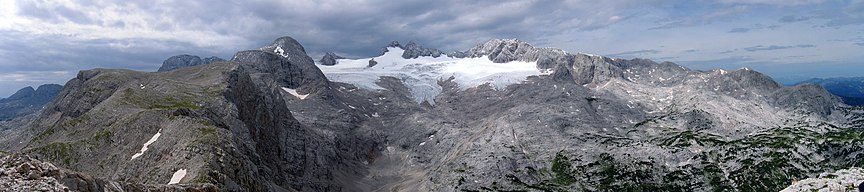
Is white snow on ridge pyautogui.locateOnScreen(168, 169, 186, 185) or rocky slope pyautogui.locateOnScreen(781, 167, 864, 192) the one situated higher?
rocky slope pyautogui.locateOnScreen(781, 167, 864, 192)

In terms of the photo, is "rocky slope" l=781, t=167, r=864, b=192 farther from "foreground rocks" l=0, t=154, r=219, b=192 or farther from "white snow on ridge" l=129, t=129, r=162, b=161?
"white snow on ridge" l=129, t=129, r=162, b=161

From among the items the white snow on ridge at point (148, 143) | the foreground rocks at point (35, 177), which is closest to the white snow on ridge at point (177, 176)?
the white snow on ridge at point (148, 143)

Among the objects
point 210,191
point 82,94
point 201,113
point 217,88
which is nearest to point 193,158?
point 210,191

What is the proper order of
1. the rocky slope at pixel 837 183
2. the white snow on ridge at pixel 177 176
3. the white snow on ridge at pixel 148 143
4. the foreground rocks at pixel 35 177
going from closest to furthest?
1. the foreground rocks at pixel 35 177
2. the rocky slope at pixel 837 183
3. the white snow on ridge at pixel 177 176
4. the white snow on ridge at pixel 148 143

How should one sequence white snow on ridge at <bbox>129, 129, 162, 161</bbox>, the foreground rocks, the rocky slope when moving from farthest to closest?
white snow on ridge at <bbox>129, 129, 162, 161</bbox> → the rocky slope → the foreground rocks

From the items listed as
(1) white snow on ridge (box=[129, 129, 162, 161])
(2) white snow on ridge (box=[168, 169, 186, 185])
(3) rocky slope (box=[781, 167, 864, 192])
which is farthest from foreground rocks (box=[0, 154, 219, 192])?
(3) rocky slope (box=[781, 167, 864, 192])

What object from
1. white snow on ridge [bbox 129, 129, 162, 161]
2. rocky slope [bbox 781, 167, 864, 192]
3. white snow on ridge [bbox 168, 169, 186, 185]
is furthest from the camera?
white snow on ridge [bbox 129, 129, 162, 161]

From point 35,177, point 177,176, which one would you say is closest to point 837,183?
point 35,177

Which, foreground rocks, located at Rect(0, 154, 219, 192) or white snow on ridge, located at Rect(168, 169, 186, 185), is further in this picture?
white snow on ridge, located at Rect(168, 169, 186, 185)

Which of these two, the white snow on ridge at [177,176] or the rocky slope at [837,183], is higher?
the rocky slope at [837,183]

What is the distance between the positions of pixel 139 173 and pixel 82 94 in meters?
118

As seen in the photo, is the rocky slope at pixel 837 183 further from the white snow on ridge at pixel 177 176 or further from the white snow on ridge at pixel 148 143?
the white snow on ridge at pixel 148 143

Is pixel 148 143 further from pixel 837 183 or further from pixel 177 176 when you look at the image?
pixel 837 183

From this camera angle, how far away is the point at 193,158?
8469 cm
